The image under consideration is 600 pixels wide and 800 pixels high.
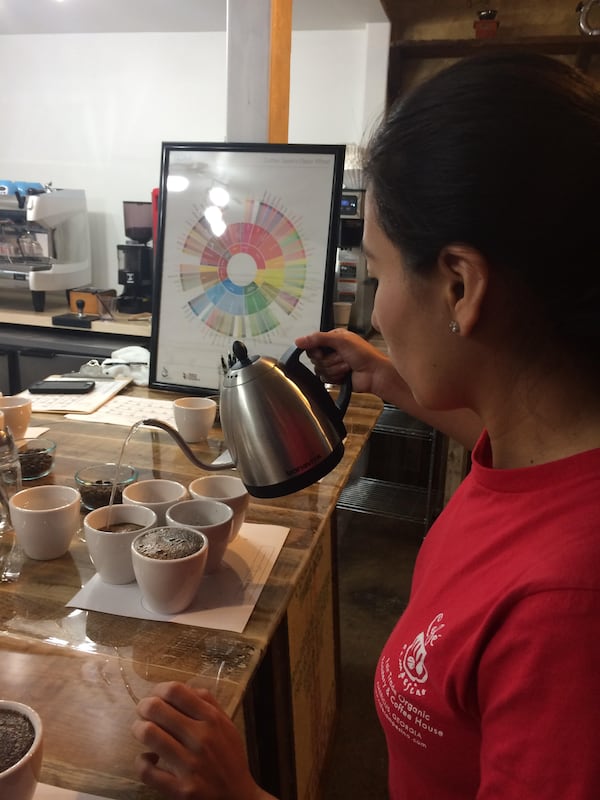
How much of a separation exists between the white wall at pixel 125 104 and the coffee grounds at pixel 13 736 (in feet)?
9.86

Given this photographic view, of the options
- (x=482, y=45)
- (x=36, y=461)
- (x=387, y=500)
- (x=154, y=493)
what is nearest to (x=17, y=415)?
(x=36, y=461)

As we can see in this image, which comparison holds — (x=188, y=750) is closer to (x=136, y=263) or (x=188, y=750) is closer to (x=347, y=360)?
(x=347, y=360)

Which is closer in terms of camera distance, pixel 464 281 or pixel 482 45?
pixel 464 281

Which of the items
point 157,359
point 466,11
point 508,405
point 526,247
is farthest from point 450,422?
point 466,11

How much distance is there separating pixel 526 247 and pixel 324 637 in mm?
1290

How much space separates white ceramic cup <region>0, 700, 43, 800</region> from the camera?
52 centimetres

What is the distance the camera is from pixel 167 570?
808 mm

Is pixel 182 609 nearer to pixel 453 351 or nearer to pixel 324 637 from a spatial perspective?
pixel 453 351

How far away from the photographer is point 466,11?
2996 mm

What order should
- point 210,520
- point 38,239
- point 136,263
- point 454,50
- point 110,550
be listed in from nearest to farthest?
point 110,550 → point 210,520 → point 454,50 → point 38,239 → point 136,263

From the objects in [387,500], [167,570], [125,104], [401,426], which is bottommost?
[387,500]

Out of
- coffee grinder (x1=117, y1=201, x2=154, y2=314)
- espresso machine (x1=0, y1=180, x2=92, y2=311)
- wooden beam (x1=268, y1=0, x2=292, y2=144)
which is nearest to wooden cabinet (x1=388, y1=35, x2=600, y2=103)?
wooden beam (x1=268, y1=0, x2=292, y2=144)

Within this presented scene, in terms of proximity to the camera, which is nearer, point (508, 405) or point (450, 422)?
point (508, 405)

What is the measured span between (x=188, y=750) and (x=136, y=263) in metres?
2.84
